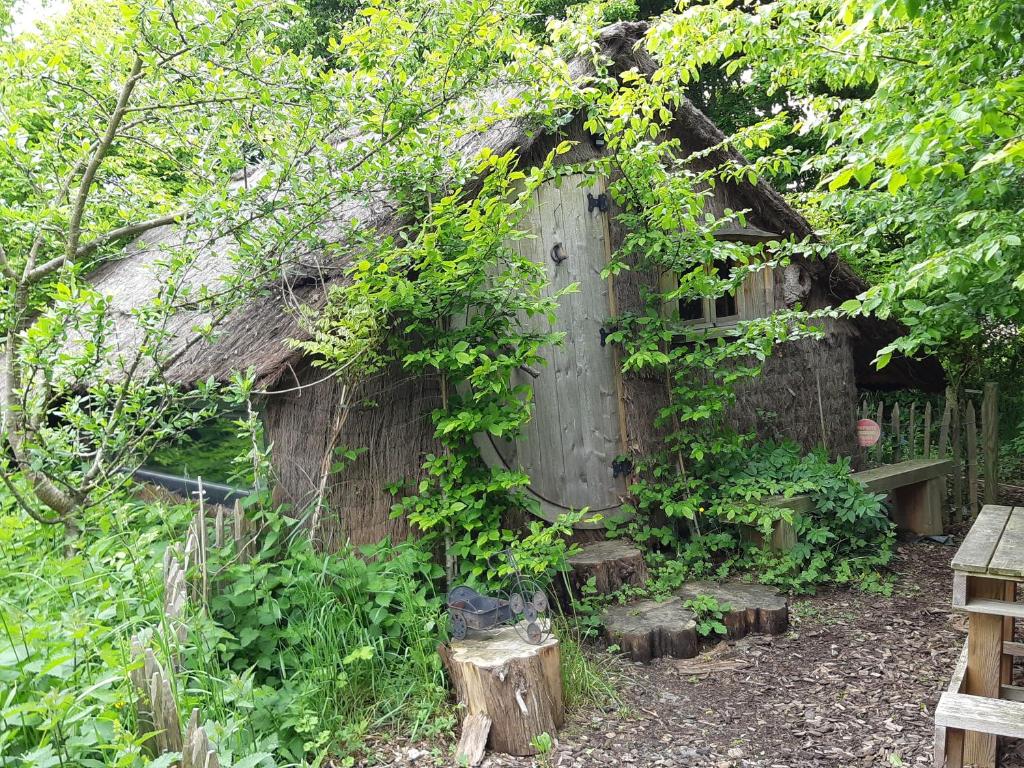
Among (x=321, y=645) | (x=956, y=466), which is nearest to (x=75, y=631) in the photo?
(x=321, y=645)

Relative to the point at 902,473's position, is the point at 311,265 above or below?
above

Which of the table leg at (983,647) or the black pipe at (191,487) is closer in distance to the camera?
the table leg at (983,647)

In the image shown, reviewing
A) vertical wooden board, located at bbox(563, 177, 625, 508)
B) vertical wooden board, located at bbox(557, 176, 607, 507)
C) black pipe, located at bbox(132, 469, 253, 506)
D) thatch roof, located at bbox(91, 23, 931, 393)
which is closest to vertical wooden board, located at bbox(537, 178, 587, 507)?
vertical wooden board, located at bbox(557, 176, 607, 507)

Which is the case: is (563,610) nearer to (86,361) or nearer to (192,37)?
(86,361)

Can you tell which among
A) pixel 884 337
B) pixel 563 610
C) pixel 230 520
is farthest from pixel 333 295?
pixel 884 337

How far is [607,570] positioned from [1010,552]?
235 cm

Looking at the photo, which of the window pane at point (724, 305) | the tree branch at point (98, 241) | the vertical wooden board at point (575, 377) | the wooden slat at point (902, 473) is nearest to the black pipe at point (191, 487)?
the tree branch at point (98, 241)

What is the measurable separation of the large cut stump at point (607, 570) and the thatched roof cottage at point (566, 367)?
612mm

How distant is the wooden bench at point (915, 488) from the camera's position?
6.51 meters

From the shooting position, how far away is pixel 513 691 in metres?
3.43

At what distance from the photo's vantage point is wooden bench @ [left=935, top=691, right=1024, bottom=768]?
277 cm

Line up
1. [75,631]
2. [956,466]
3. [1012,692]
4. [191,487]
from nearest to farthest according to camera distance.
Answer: [75,631], [1012,692], [191,487], [956,466]

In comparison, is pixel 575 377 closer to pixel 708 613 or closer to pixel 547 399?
pixel 547 399

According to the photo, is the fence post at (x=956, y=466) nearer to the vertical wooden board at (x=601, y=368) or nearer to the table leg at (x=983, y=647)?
the vertical wooden board at (x=601, y=368)
